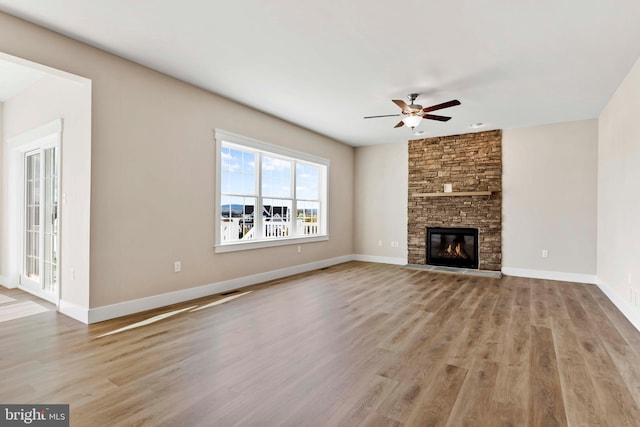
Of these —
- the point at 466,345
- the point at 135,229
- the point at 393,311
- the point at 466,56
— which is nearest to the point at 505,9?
the point at 466,56

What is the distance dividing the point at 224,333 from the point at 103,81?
9.37 ft

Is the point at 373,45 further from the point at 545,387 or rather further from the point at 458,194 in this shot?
the point at 458,194

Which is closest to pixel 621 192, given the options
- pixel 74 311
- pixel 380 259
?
pixel 380 259

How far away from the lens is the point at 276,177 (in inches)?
232

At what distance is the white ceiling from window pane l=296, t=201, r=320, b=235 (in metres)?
2.35

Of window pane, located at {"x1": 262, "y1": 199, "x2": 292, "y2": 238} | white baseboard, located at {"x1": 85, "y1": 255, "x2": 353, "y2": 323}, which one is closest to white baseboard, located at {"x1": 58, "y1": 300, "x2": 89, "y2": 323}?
white baseboard, located at {"x1": 85, "y1": 255, "x2": 353, "y2": 323}

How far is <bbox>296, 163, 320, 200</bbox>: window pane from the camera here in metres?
6.45

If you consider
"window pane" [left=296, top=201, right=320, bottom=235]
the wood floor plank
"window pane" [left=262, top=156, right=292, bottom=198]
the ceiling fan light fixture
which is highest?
the ceiling fan light fixture

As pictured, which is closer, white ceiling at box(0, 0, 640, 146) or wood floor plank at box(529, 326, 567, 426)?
wood floor plank at box(529, 326, 567, 426)

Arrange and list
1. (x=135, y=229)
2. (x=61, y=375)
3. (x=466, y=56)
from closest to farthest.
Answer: (x=61, y=375) → (x=466, y=56) → (x=135, y=229)

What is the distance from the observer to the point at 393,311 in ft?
12.4

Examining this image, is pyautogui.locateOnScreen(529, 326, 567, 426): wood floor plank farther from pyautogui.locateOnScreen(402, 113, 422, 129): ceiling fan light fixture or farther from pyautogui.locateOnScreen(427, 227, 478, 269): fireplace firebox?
pyautogui.locateOnScreen(427, 227, 478, 269): fireplace firebox

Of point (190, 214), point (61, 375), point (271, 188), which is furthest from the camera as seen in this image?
point (271, 188)

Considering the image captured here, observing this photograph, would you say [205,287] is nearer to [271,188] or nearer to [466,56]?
[271,188]
